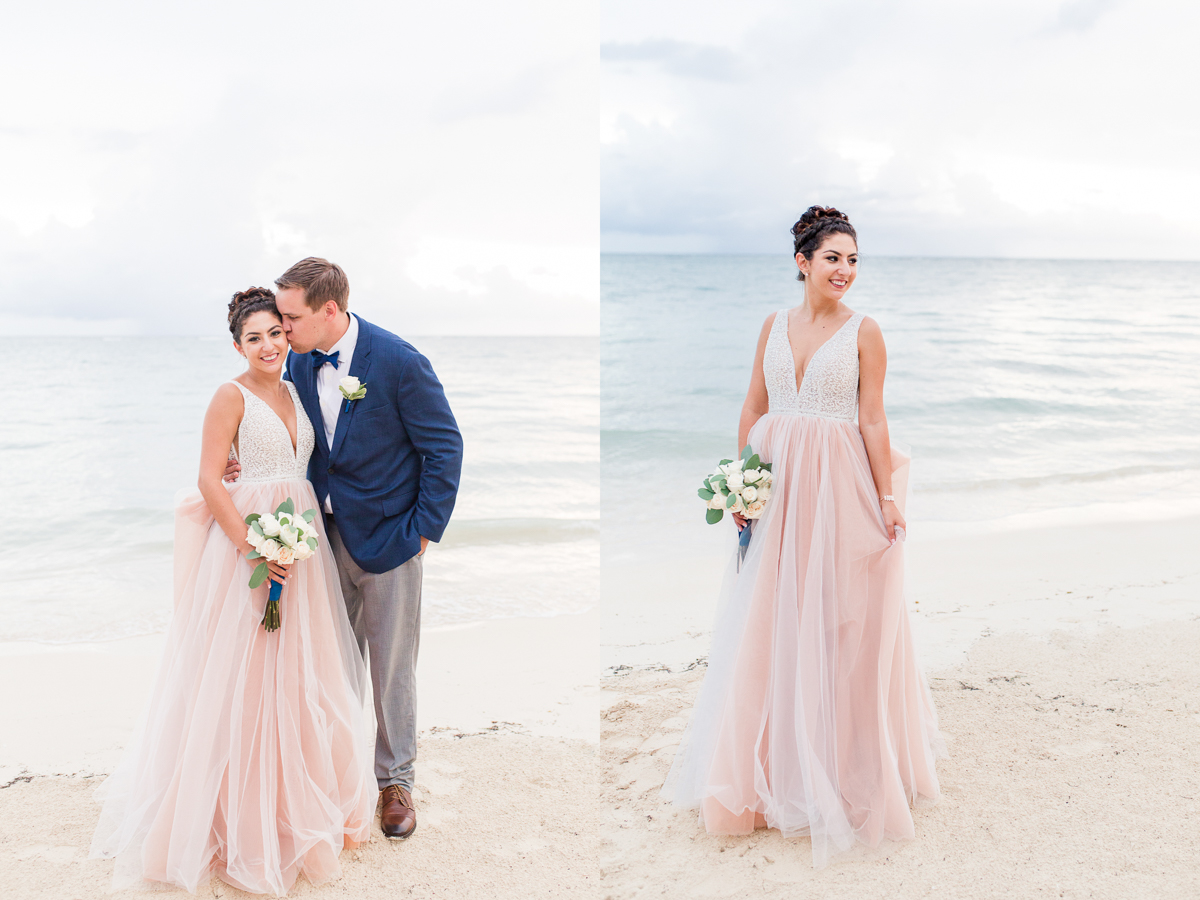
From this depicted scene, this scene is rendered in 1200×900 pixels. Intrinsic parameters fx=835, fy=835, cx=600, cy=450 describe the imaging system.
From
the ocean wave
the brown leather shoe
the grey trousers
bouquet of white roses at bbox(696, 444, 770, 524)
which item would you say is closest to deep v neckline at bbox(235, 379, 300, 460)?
the grey trousers

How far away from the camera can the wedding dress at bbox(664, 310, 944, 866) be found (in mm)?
3314

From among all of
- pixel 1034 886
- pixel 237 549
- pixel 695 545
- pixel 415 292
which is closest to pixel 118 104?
pixel 415 292

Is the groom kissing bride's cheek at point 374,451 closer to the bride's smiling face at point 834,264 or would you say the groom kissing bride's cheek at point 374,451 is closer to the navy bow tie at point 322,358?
the navy bow tie at point 322,358

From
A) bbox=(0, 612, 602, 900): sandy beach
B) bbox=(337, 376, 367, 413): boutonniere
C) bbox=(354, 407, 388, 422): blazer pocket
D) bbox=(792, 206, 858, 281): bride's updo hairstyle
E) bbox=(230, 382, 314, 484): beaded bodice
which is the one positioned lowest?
bbox=(0, 612, 602, 900): sandy beach

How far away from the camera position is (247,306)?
10.6ft

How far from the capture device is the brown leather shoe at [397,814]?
138 inches

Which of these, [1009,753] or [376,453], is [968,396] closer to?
[1009,753]

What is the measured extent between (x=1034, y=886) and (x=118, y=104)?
24564 millimetres

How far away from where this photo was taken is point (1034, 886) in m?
3.03

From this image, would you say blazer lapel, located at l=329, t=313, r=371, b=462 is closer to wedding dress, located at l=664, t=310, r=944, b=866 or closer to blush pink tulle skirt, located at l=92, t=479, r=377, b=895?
blush pink tulle skirt, located at l=92, t=479, r=377, b=895

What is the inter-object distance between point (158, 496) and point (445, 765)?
359 inches

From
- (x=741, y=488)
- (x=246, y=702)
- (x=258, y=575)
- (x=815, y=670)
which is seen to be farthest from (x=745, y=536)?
(x=246, y=702)

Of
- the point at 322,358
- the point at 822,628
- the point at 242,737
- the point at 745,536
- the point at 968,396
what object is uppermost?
the point at 968,396

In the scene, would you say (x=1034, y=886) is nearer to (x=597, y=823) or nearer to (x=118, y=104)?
(x=597, y=823)
